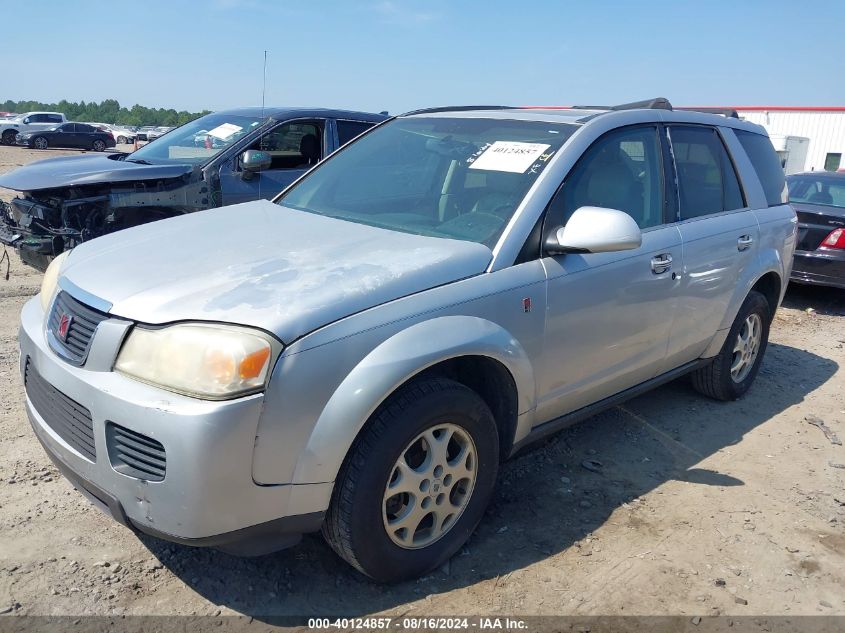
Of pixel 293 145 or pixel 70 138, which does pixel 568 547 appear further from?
pixel 70 138

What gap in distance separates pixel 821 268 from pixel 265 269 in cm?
705

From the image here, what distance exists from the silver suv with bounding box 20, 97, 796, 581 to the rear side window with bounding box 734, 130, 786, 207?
0.70 m

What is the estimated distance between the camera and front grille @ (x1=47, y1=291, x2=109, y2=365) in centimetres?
241

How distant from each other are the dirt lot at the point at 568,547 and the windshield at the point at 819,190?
5.03 m

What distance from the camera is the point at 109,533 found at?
2957 mm

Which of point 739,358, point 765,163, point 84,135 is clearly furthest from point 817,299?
point 84,135

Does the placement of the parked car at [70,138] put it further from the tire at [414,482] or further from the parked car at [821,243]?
the tire at [414,482]

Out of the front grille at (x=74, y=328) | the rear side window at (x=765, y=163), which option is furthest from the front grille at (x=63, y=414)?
the rear side window at (x=765, y=163)

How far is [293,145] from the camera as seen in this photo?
6.66 metres

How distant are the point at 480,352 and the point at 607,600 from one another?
109cm

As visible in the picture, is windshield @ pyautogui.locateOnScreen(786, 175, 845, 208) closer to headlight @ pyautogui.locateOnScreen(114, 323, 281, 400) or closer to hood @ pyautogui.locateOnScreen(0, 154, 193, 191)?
hood @ pyautogui.locateOnScreen(0, 154, 193, 191)

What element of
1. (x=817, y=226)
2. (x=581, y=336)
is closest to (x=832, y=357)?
(x=817, y=226)

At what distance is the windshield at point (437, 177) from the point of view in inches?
123

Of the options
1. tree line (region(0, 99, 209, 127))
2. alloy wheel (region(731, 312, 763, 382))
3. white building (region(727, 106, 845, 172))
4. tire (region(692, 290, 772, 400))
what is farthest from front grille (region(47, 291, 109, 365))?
tree line (region(0, 99, 209, 127))
